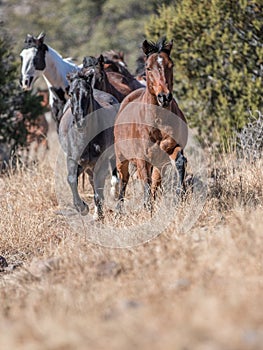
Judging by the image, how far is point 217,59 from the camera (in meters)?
12.4

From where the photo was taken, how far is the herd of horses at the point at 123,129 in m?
7.68

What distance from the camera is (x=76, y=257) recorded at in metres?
5.63

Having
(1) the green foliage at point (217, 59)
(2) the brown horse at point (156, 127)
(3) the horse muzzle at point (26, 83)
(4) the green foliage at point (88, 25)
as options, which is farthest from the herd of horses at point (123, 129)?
(4) the green foliage at point (88, 25)

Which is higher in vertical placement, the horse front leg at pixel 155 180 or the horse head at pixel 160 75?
the horse head at pixel 160 75

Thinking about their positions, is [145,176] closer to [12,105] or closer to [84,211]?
[84,211]

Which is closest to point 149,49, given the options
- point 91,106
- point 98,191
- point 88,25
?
point 91,106

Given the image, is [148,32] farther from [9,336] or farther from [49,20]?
[49,20]

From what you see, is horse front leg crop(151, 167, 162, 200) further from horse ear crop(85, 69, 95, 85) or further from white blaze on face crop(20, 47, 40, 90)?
white blaze on face crop(20, 47, 40, 90)

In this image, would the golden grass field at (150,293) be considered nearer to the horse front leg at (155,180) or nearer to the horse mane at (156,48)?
the horse front leg at (155,180)

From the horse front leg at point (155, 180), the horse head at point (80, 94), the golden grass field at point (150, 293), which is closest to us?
the golden grass field at point (150, 293)

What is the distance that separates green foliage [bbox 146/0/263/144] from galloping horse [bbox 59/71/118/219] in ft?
10.2

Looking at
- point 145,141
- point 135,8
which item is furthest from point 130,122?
point 135,8

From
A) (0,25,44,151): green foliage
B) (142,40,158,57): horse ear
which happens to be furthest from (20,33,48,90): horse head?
(142,40,158,57): horse ear

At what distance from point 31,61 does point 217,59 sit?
3149 mm
